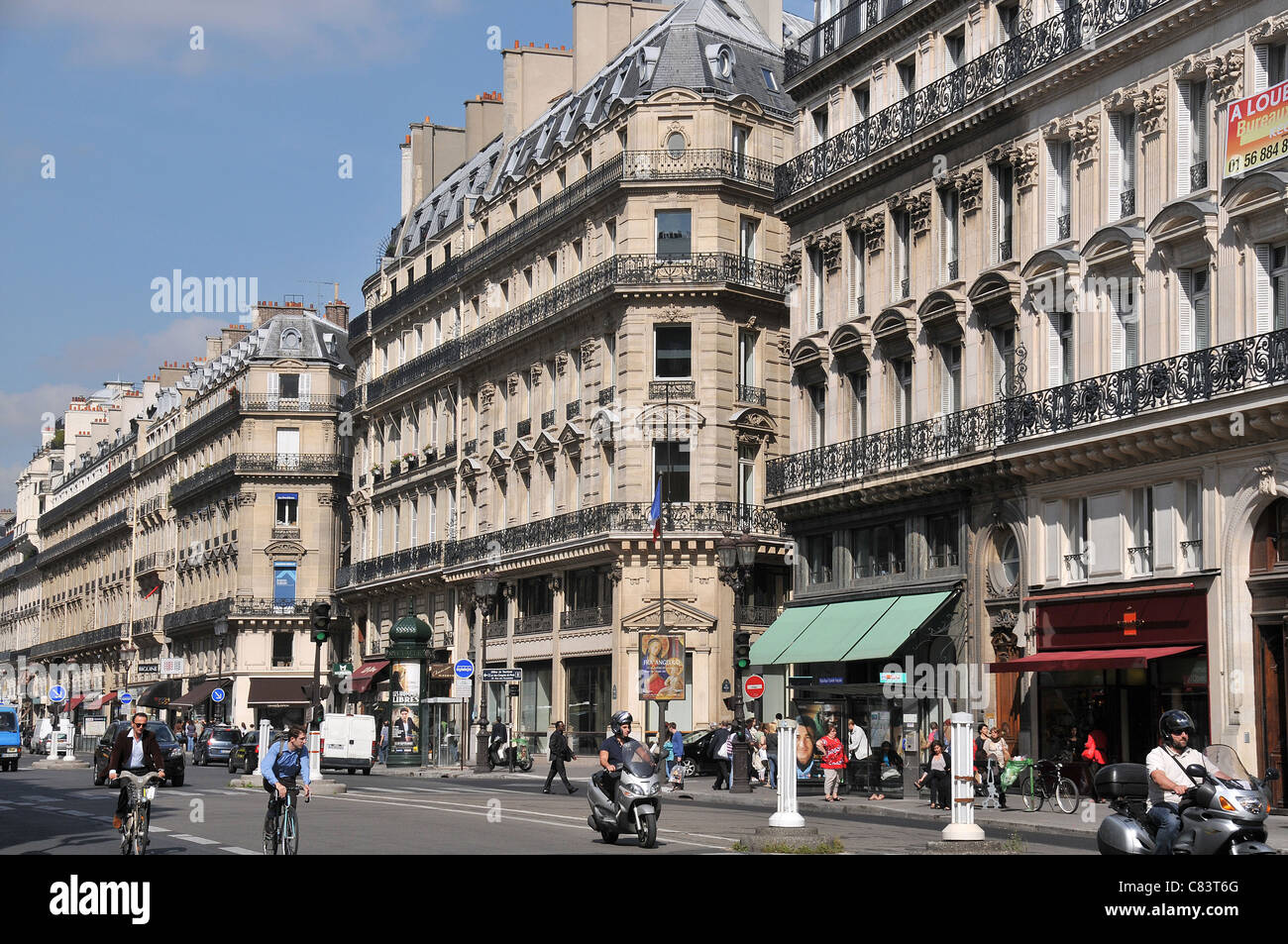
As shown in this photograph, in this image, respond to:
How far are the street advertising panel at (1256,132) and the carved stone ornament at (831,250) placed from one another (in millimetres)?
13351

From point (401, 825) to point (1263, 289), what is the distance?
15.6 m

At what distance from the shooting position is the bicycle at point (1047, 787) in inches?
1120

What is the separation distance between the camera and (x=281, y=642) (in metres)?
84.2

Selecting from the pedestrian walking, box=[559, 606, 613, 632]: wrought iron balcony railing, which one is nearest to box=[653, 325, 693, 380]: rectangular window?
box=[559, 606, 613, 632]: wrought iron balcony railing

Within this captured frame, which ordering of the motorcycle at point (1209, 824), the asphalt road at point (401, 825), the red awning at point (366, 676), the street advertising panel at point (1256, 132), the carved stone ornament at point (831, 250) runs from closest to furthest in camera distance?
the motorcycle at point (1209, 824) < the asphalt road at point (401, 825) < the street advertising panel at point (1256, 132) < the carved stone ornament at point (831, 250) < the red awning at point (366, 676)

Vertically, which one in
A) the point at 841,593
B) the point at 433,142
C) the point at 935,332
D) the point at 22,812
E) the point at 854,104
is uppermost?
the point at 433,142

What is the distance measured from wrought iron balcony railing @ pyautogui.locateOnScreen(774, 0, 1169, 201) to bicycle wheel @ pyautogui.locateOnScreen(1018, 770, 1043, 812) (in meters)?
13.3

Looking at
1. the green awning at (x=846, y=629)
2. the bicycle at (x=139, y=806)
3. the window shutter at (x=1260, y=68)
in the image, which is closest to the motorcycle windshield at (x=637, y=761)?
the bicycle at (x=139, y=806)

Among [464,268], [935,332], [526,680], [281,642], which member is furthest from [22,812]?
[281,642]

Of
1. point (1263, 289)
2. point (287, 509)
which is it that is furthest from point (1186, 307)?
point (287, 509)

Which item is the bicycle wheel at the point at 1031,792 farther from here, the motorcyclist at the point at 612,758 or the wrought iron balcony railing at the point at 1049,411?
the motorcyclist at the point at 612,758

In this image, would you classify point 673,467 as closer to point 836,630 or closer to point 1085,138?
point 836,630
